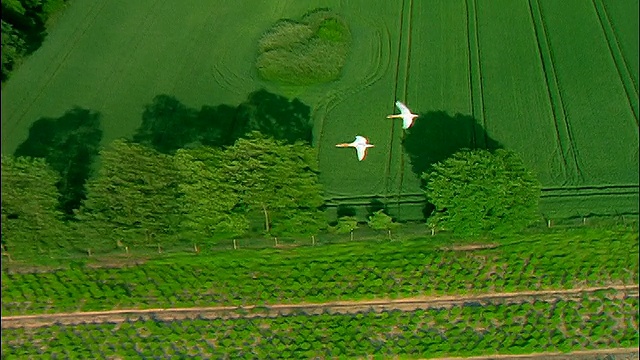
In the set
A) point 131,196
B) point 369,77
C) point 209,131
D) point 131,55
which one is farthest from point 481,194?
point 131,55

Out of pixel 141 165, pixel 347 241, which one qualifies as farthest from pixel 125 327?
pixel 347 241

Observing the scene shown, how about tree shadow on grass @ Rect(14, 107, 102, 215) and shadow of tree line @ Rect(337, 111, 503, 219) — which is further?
shadow of tree line @ Rect(337, 111, 503, 219)

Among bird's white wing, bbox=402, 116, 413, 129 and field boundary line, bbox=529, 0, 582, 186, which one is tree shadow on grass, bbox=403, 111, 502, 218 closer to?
bird's white wing, bbox=402, 116, 413, 129

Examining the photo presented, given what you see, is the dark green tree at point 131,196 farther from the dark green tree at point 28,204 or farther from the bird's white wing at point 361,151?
the bird's white wing at point 361,151

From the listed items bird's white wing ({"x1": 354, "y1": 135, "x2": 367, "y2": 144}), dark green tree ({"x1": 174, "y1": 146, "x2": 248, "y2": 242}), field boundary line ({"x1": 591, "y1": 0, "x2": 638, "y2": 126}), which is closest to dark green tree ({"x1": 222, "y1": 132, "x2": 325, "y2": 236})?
dark green tree ({"x1": 174, "y1": 146, "x2": 248, "y2": 242})

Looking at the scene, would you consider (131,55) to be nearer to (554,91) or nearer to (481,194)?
(481,194)

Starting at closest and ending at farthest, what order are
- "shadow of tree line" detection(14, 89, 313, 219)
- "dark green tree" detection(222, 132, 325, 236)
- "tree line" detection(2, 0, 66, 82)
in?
"dark green tree" detection(222, 132, 325, 236) → "shadow of tree line" detection(14, 89, 313, 219) → "tree line" detection(2, 0, 66, 82)
